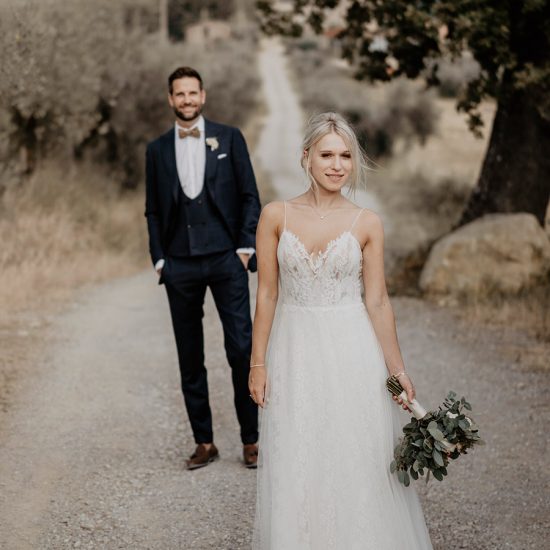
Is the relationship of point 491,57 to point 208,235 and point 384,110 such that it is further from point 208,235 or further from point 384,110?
point 384,110

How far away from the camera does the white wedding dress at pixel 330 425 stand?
3438 mm

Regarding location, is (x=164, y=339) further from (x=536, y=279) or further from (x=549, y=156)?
(x=549, y=156)

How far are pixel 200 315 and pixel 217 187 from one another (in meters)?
0.79

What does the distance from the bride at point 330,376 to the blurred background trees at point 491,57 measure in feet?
20.3

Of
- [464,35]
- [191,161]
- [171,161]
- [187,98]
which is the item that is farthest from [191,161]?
[464,35]

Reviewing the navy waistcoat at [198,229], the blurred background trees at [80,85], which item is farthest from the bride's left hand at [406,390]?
the blurred background trees at [80,85]

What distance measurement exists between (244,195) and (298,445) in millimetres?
1961

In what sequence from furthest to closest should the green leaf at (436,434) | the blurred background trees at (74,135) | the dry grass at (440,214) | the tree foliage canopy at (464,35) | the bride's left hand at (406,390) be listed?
the blurred background trees at (74,135), the tree foliage canopy at (464,35), the dry grass at (440,214), the bride's left hand at (406,390), the green leaf at (436,434)

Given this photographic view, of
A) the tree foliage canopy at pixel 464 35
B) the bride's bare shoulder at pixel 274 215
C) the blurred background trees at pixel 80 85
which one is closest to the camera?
the bride's bare shoulder at pixel 274 215

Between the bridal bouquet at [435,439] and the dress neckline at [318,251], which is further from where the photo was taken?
the dress neckline at [318,251]

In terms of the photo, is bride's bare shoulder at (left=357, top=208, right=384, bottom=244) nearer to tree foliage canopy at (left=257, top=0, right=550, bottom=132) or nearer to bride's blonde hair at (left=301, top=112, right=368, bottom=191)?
bride's blonde hair at (left=301, top=112, right=368, bottom=191)

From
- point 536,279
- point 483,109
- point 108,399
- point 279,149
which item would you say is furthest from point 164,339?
point 483,109

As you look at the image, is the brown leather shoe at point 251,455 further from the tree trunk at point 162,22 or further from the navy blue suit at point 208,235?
the tree trunk at point 162,22

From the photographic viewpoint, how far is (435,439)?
3.20 m
